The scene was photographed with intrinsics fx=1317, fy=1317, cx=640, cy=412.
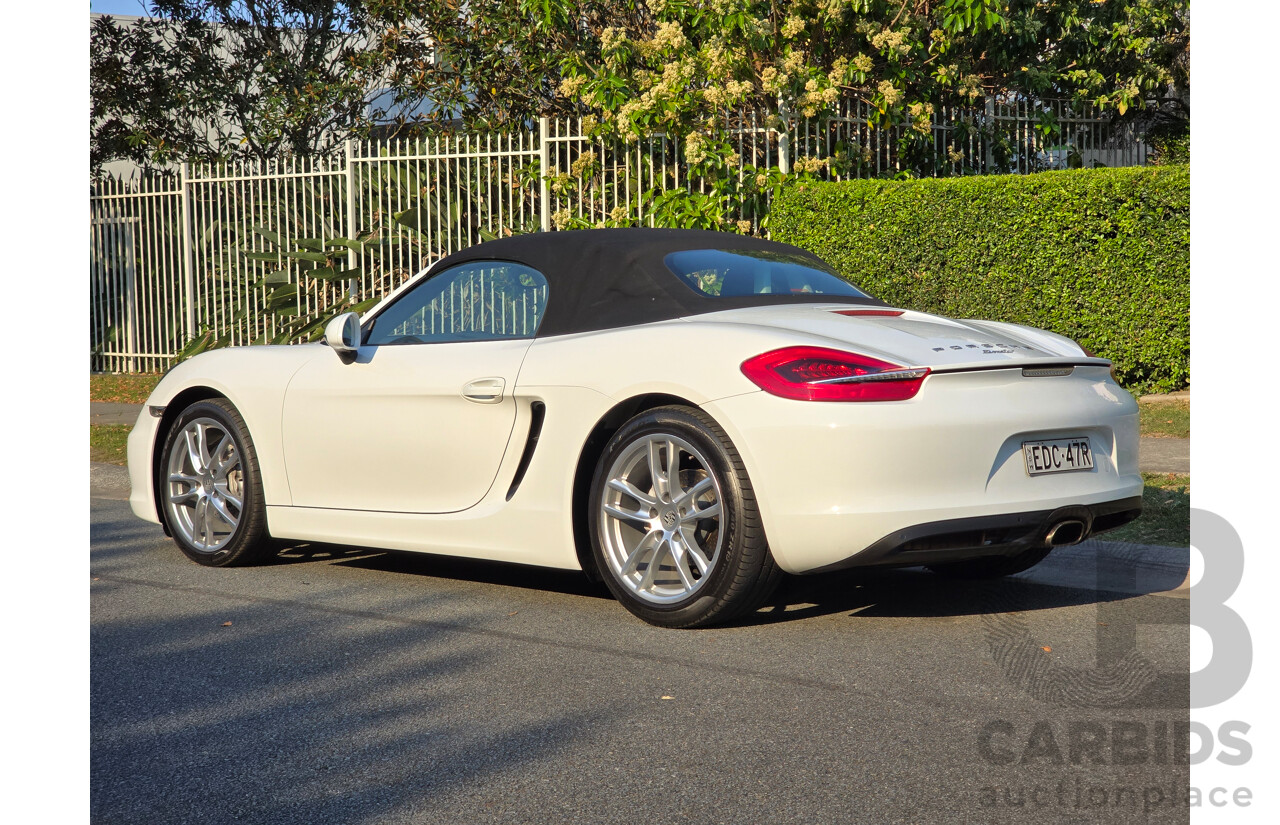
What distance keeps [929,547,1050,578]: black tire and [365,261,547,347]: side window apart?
2073 millimetres

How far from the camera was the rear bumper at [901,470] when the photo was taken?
4285mm

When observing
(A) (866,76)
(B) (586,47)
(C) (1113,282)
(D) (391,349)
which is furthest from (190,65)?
(D) (391,349)

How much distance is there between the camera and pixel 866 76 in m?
11.8

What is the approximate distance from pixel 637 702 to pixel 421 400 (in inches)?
79.9

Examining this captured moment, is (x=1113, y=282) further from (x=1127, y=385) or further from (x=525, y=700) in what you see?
(x=525, y=700)

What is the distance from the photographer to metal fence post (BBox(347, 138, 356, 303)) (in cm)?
1369

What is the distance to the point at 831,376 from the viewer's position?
4383 millimetres

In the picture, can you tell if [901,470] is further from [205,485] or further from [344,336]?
[205,485]

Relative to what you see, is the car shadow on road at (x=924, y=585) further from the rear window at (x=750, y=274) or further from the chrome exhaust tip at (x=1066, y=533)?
the rear window at (x=750, y=274)

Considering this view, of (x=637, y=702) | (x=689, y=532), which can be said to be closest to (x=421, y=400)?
(x=689, y=532)

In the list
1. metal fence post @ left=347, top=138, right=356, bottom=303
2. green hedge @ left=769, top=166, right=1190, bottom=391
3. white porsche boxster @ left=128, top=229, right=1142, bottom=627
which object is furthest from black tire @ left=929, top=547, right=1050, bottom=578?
metal fence post @ left=347, top=138, right=356, bottom=303

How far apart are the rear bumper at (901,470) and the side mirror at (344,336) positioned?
1986 mm

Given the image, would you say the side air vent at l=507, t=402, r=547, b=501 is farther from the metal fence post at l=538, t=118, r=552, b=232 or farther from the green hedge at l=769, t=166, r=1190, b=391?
the metal fence post at l=538, t=118, r=552, b=232

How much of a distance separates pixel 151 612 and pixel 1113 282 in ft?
25.7
